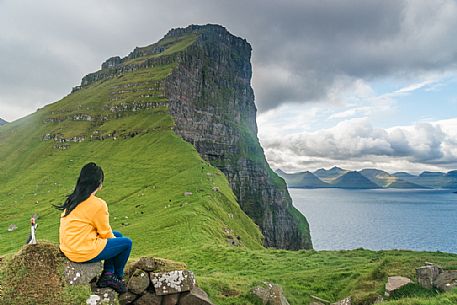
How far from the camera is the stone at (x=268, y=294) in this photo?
16078 mm

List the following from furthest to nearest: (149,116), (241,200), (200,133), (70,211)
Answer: (241,200)
(200,133)
(149,116)
(70,211)

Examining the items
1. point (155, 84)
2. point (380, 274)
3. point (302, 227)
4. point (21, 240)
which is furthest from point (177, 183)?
point (302, 227)

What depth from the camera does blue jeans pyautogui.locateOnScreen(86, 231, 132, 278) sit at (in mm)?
11742

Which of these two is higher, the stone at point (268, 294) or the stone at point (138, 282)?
the stone at point (138, 282)

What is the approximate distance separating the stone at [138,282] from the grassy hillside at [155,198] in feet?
12.2

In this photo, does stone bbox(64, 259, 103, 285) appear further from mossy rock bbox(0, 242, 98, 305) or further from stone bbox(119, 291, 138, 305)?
stone bbox(119, 291, 138, 305)

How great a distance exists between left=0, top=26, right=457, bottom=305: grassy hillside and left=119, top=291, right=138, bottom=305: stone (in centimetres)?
399

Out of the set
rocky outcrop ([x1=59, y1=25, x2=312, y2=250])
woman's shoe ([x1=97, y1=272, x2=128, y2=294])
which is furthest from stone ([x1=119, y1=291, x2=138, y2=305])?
rocky outcrop ([x1=59, y1=25, x2=312, y2=250])

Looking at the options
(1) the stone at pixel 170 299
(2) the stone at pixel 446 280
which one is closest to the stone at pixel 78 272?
(1) the stone at pixel 170 299

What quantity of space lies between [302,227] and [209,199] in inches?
5674

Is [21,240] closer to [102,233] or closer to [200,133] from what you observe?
[102,233]

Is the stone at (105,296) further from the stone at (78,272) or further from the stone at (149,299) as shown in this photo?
the stone at (149,299)

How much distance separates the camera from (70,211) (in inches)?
444

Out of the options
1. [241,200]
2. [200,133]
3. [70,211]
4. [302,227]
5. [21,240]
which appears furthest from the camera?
[302,227]
